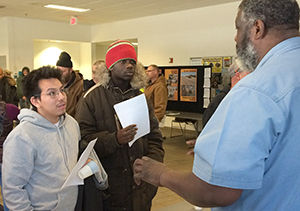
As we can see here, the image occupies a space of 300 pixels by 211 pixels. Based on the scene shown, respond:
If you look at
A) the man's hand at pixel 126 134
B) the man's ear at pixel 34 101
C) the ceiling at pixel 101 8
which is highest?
the ceiling at pixel 101 8

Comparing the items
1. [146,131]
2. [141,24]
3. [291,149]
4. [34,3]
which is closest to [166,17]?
[141,24]

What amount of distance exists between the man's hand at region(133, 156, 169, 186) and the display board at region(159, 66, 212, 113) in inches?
311

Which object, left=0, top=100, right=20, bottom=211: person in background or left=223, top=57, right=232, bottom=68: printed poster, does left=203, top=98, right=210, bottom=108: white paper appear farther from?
left=0, top=100, right=20, bottom=211: person in background

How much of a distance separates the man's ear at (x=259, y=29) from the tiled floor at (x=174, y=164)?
298cm

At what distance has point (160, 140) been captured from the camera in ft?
8.59

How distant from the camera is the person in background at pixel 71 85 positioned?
4.27 meters

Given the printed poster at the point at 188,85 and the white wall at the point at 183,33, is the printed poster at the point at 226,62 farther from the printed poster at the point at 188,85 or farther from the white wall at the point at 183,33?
the printed poster at the point at 188,85

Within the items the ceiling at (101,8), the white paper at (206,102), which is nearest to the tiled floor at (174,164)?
the white paper at (206,102)

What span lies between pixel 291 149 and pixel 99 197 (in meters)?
1.51

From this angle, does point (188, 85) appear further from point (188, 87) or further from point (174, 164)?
point (174, 164)

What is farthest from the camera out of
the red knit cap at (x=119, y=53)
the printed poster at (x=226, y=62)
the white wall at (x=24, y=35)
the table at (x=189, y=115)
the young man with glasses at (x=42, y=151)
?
the white wall at (x=24, y=35)

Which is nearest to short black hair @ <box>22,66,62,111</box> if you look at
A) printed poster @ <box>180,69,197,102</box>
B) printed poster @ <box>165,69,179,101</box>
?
printed poster @ <box>180,69,197,102</box>

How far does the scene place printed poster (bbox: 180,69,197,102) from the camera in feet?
31.0

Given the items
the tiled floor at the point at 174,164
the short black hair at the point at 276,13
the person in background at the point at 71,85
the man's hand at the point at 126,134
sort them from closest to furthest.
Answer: the short black hair at the point at 276,13 < the man's hand at the point at 126,134 < the tiled floor at the point at 174,164 < the person in background at the point at 71,85
